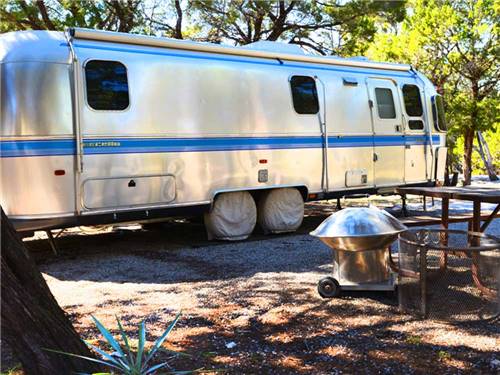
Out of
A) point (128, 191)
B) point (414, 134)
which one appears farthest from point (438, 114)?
point (128, 191)

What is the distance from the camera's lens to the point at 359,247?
Answer: 489cm

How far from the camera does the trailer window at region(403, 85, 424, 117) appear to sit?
10109mm

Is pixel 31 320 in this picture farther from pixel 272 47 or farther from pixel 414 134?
pixel 414 134

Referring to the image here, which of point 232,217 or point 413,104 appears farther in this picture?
point 413,104

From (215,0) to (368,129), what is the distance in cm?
645

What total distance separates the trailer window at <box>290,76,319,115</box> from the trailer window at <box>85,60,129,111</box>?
8.88ft

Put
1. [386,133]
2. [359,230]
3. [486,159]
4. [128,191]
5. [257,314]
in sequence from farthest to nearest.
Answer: [486,159], [386,133], [128,191], [359,230], [257,314]

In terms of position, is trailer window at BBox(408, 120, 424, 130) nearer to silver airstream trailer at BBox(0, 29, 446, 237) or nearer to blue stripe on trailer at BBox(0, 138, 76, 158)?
silver airstream trailer at BBox(0, 29, 446, 237)

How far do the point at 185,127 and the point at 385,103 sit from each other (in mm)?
3953

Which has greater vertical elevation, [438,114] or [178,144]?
[438,114]

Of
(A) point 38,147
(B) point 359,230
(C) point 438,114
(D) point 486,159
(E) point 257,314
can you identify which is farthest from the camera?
(D) point 486,159

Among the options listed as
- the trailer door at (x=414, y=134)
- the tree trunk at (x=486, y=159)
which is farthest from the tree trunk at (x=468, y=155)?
the trailer door at (x=414, y=134)

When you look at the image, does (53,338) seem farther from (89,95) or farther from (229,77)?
(229,77)

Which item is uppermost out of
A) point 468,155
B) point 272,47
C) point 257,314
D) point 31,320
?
point 272,47
